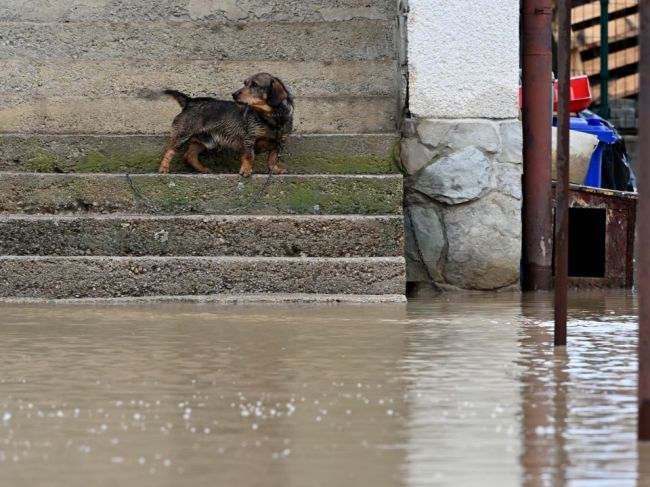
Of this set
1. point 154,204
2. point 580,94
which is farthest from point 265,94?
point 580,94

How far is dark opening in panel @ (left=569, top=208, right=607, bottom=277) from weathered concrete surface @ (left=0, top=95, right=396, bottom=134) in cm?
134

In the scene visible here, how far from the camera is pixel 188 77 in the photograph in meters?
9.34

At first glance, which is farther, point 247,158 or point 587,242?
point 587,242

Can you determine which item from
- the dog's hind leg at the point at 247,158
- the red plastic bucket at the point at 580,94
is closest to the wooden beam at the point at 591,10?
the red plastic bucket at the point at 580,94

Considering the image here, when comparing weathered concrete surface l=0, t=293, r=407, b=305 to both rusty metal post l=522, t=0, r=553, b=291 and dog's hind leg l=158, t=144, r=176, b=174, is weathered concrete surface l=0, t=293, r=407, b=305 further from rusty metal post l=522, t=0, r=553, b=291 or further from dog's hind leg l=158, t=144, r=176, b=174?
rusty metal post l=522, t=0, r=553, b=291

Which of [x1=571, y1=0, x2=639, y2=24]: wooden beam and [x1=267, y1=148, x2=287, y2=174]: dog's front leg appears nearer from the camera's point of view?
[x1=267, y1=148, x2=287, y2=174]: dog's front leg

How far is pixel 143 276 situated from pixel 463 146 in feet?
6.78

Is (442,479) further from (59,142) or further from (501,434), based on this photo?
(59,142)

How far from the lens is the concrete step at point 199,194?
8289mm

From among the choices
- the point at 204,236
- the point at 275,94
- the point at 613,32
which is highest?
the point at 613,32

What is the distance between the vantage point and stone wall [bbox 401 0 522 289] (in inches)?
343

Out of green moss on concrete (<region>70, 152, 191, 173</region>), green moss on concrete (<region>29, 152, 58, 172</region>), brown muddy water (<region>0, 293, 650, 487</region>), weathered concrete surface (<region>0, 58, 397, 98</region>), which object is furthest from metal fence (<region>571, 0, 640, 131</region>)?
brown muddy water (<region>0, 293, 650, 487</region>)

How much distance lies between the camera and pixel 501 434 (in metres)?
3.74

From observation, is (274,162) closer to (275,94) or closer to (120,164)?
(275,94)
